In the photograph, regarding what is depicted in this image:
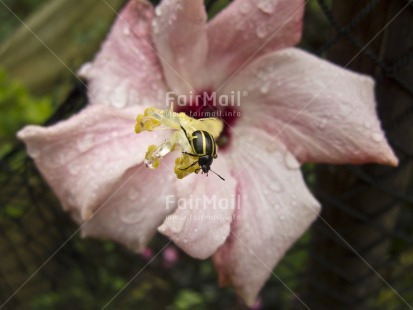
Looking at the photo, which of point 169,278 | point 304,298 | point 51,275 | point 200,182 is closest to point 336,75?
point 200,182

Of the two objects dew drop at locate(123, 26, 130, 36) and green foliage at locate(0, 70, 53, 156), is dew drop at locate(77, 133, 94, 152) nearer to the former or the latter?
dew drop at locate(123, 26, 130, 36)

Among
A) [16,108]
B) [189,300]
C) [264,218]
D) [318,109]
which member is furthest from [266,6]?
[189,300]

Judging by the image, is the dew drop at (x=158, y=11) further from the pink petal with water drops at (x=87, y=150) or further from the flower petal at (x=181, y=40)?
the pink petal with water drops at (x=87, y=150)

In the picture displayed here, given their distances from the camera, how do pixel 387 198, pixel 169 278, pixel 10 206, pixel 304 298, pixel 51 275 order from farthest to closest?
pixel 51 275, pixel 169 278, pixel 10 206, pixel 304 298, pixel 387 198

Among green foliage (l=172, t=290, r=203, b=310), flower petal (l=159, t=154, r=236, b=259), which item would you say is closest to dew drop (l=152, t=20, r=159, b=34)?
flower petal (l=159, t=154, r=236, b=259)

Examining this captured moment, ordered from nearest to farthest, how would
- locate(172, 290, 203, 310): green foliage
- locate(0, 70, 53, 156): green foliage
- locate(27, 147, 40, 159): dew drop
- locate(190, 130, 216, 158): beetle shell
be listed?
locate(190, 130, 216, 158): beetle shell, locate(27, 147, 40, 159): dew drop, locate(0, 70, 53, 156): green foliage, locate(172, 290, 203, 310): green foliage

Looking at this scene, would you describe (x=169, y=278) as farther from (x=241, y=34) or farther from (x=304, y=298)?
(x=241, y=34)

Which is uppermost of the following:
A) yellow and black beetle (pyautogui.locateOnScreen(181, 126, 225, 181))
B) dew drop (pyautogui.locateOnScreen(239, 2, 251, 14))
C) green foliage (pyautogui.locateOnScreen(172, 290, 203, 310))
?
dew drop (pyautogui.locateOnScreen(239, 2, 251, 14))
